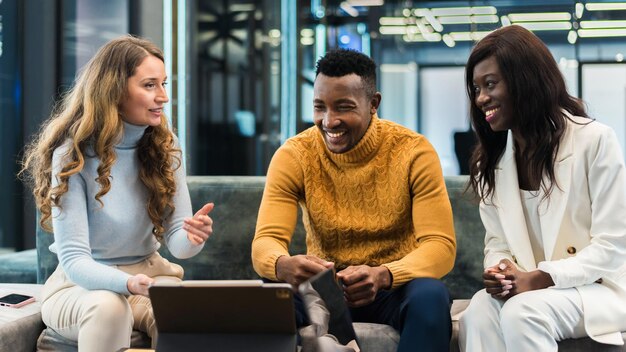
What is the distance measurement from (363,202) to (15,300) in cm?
129

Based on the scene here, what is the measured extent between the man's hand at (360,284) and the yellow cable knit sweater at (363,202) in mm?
220

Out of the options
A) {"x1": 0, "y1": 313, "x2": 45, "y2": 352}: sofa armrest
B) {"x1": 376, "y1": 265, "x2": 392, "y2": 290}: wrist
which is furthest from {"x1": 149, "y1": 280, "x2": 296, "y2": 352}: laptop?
{"x1": 0, "y1": 313, "x2": 45, "y2": 352}: sofa armrest

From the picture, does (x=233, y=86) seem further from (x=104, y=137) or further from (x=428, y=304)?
(x=428, y=304)

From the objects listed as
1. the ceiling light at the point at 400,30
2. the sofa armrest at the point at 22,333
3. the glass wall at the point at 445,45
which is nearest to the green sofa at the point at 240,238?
the sofa armrest at the point at 22,333

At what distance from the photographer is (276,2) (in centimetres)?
863

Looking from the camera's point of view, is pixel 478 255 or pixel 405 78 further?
pixel 405 78

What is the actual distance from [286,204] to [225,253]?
60 centimetres

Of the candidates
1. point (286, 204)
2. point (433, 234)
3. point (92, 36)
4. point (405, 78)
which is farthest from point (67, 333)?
point (405, 78)

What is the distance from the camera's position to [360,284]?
2531 mm

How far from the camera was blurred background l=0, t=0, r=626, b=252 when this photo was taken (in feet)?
17.5

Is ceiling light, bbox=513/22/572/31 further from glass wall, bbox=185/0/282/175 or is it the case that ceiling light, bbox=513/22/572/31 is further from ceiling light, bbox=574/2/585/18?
glass wall, bbox=185/0/282/175

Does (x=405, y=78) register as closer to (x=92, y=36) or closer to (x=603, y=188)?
(x=92, y=36)

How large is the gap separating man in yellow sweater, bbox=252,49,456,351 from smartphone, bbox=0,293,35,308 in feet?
2.75

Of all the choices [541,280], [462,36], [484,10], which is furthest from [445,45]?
[541,280]
